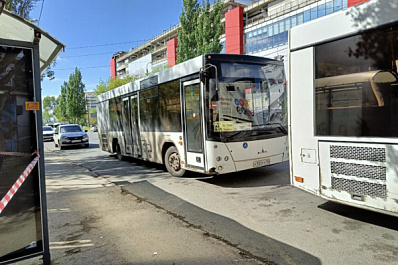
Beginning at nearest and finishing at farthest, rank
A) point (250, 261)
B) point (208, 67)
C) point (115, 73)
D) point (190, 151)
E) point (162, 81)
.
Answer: point (250, 261), point (208, 67), point (190, 151), point (162, 81), point (115, 73)

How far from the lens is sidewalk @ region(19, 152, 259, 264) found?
3275 mm

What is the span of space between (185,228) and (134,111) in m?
6.50

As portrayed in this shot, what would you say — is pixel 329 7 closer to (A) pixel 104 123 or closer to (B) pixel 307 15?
(B) pixel 307 15

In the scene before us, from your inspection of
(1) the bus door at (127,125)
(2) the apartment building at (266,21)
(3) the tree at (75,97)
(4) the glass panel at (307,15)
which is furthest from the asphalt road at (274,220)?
(3) the tree at (75,97)

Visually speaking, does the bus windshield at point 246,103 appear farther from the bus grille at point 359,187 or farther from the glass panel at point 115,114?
the glass panel at point 115,114

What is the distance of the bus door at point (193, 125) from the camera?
643 cm

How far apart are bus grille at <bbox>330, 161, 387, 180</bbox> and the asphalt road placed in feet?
2.64

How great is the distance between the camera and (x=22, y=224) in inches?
114

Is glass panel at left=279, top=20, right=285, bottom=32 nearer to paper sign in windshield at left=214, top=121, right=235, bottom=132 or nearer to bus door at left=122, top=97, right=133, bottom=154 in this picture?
bus door at left=122, top=97, right=133, bottom=154

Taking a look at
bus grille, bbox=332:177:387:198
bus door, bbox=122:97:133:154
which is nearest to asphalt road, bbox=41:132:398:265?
bus grille, bbox=332:177:387:198

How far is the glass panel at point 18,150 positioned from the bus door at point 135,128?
674 cm

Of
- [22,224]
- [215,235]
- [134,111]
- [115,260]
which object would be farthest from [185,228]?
[134,111]

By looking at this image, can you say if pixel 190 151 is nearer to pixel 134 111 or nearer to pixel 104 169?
pixel 134 111

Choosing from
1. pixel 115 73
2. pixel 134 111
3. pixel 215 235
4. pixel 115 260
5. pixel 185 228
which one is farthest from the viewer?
pixel 115 73
